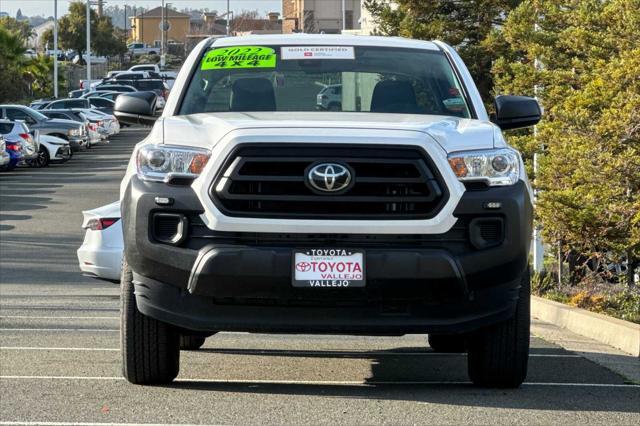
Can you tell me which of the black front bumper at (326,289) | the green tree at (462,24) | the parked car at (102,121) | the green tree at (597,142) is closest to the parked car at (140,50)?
the parked car at (102,121)

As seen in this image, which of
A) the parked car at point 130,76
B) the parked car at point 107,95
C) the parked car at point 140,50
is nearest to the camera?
the parked car at point 107,95

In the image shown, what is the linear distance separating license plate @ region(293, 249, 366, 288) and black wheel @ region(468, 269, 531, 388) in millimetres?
978

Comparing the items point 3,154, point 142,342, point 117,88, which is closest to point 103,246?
point 142,342

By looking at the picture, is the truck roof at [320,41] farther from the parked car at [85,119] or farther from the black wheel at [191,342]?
the parked car at [85,119]

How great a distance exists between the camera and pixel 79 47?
11550 cm

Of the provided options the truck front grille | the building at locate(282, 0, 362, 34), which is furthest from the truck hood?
the building at locate(282, 0, 362, 34)

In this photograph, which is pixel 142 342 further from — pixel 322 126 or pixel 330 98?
pixel 330 98

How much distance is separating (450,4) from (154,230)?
21563 mm

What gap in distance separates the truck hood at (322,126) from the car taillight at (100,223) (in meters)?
9.69

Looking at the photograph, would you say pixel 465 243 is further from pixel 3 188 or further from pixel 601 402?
pixel 3 188

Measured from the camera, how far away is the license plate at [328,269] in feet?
22.0

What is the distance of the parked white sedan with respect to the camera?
1673 centimetres

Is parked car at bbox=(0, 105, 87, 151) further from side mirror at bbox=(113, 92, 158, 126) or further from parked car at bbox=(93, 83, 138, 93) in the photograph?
side mirror at bbox=(113, 92, 158, 126)

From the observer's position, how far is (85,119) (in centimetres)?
4981
